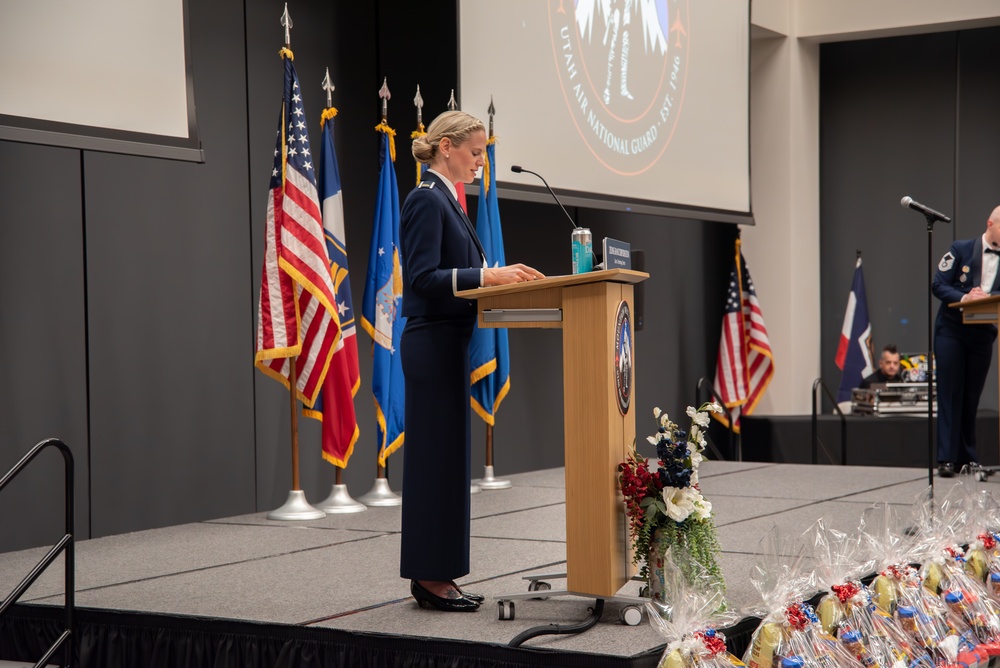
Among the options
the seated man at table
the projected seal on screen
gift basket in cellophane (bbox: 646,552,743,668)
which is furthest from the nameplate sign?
the seated man at table

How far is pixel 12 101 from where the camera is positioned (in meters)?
3.83

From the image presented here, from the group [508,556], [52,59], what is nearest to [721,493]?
[508,556]

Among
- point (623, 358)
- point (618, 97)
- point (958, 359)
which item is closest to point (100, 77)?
point (623, 358)

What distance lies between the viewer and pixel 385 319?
5633 millimetres

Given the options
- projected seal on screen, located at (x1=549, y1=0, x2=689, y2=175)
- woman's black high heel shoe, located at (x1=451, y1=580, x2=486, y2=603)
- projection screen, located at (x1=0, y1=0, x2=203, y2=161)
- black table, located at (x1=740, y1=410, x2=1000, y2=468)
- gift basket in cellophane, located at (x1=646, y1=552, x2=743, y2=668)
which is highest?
projected seal on screen, located at (x1=549, y1=0, x2=689, y2=175)

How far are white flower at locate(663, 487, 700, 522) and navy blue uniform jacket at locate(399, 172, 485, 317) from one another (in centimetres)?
71

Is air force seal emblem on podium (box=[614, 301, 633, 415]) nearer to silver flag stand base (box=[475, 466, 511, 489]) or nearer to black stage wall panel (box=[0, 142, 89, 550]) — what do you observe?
black stage wall panel (box=[0, 142, 89, 550])

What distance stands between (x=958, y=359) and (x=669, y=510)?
411 centimetres

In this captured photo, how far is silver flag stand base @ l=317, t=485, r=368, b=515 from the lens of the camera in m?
5.42

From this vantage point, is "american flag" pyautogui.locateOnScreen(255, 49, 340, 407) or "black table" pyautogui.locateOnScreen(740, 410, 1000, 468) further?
"black table" pyautogui.locateOnScreen(740, 410, 1000, 468)

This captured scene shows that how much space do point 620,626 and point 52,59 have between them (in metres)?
2.72

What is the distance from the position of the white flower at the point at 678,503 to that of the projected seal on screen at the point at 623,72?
13.2ft

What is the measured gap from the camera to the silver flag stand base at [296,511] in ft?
17.1

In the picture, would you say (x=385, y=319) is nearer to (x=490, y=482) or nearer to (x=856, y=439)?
(x=490, y=482)
